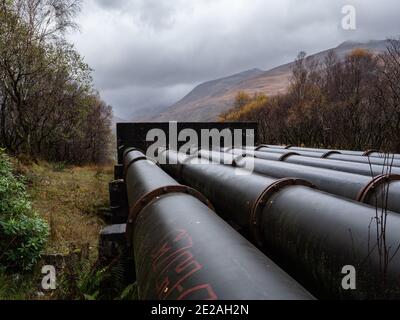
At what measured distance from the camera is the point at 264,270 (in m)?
1.94

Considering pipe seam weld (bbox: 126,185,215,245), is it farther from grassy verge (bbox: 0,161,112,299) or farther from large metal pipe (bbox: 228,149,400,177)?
large metal pipe (bbox: 228,149,400,177)

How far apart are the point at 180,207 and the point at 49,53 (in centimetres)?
1659

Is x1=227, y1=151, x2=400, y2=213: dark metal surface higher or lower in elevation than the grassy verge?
higher

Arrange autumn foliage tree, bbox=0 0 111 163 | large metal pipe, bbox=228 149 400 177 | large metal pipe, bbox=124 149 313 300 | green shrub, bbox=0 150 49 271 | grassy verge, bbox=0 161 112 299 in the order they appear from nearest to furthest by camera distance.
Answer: large metal pipe, bbox=124 149 313 300 → grassy verge, bbox=0 161 112 299 → large metal pipe, bbox=228 149 400 177 → green shrub, bbox=0 150 49 271 → autumn foliage tree, bbox=0 0 111 163

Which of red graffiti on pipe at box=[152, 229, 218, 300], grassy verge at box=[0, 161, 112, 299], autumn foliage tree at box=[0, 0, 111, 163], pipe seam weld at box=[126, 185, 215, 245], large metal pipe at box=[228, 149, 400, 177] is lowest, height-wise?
grassy verge at box=[0, 161, 112, 299]

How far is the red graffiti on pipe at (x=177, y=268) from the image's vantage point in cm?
183

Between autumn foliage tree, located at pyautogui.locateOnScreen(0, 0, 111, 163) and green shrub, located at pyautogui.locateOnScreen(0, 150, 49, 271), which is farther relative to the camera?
autumn foliage tree, located at pyautogui.locateOnScreen(0, 0, 111, 163)

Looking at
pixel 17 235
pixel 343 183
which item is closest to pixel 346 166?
pixel 343 183

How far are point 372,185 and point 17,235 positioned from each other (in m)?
4.69

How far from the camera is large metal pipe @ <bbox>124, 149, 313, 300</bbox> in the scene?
1.77 meters

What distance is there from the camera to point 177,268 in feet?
6.81

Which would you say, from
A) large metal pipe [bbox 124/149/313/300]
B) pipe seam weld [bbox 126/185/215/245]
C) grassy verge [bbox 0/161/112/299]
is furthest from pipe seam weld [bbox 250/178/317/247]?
grassy verge [bbox 0/161/112/299]

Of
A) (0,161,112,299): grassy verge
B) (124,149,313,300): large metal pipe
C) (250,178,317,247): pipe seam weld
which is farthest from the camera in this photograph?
(0,161,112,299): grassy verge
